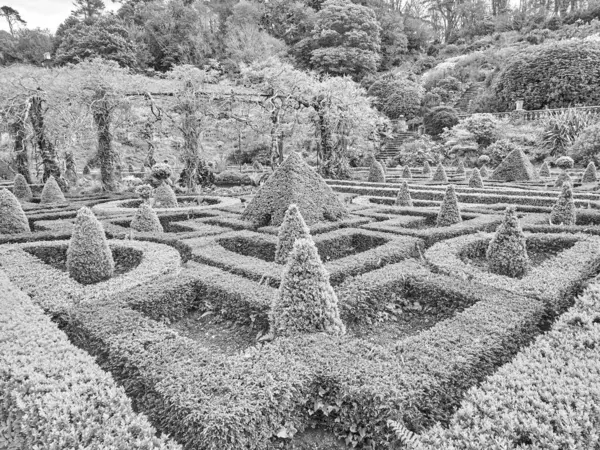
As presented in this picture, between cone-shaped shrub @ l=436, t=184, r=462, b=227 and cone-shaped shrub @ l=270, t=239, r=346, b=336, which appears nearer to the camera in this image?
cone-shaped shrub @ l=270, t=239, r=346, b=336

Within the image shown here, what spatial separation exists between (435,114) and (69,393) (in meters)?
36.6

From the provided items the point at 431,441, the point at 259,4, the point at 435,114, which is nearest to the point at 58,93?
the point at 431,441

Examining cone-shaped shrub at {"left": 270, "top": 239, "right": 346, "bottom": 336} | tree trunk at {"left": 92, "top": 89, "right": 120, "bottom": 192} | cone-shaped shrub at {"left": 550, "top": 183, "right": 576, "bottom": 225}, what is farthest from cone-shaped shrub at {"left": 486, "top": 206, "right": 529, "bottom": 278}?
tree trunk at {"left": 92, "top": 89, "right": 120, "bottom": 192}

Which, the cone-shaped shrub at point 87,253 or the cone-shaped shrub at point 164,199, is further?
the cone-shaped shrub at point 164,199

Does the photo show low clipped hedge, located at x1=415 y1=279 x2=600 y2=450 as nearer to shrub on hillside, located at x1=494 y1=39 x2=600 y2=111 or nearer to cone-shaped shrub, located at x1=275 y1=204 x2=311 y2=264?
cone-shaped shrub, located at x1=275 y1=204 x2=311 y2=264

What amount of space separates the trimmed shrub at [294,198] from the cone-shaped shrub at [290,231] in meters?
2.79

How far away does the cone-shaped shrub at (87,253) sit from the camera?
6.50 meters

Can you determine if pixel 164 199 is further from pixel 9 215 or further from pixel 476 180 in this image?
pixel 476 180

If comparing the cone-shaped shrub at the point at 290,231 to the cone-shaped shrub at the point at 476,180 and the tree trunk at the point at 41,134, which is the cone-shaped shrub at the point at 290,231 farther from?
the tree trunk at the point at 41,134

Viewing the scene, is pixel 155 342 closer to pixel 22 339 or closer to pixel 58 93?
pixel 22 339

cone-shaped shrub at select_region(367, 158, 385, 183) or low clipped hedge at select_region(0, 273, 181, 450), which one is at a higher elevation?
cone-shaped shrub at select_region(367, 158, 385, 183)

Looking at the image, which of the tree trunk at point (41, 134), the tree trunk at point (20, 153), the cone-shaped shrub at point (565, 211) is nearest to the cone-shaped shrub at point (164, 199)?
the tree trunk at point (41, 134)

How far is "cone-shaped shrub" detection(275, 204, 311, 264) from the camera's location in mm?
6453

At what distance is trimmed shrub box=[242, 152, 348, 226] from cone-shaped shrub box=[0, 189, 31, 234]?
5.67 m
